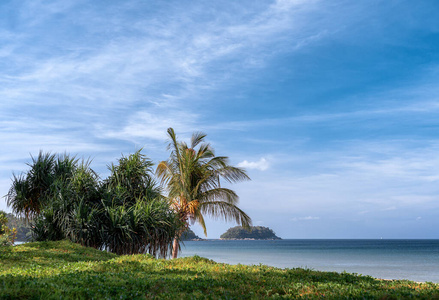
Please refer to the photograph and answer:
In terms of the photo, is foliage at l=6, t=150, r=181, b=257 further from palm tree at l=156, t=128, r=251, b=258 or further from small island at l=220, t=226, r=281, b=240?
small island at l=220, t=226, r=281, b=240

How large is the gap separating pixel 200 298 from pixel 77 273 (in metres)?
2.87

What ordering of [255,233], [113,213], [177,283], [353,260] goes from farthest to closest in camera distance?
[255,233] → [353,260] → [113,213] → [177,283]

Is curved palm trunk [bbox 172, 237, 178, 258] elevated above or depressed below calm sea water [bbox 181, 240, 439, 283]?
above

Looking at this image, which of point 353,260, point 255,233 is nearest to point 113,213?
point 353,260

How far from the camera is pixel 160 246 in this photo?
571 inches

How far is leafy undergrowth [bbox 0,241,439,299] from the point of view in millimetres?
5797

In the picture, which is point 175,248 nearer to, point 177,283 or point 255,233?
point 177,283

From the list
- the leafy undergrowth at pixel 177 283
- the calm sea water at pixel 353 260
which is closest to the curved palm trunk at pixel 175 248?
the calm sea water at pixel 353 260

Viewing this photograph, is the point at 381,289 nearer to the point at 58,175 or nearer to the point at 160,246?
the point at 160,246

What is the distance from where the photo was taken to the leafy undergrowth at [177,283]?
19.0 feet

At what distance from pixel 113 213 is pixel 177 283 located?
292 inches

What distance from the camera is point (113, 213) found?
44.0 ft

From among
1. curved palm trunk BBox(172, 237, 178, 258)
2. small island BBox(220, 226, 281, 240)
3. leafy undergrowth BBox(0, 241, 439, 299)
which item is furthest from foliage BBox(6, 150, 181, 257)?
small island BBox(220, 226, 281, 240)

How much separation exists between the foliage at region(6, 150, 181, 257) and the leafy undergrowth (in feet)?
13.4
